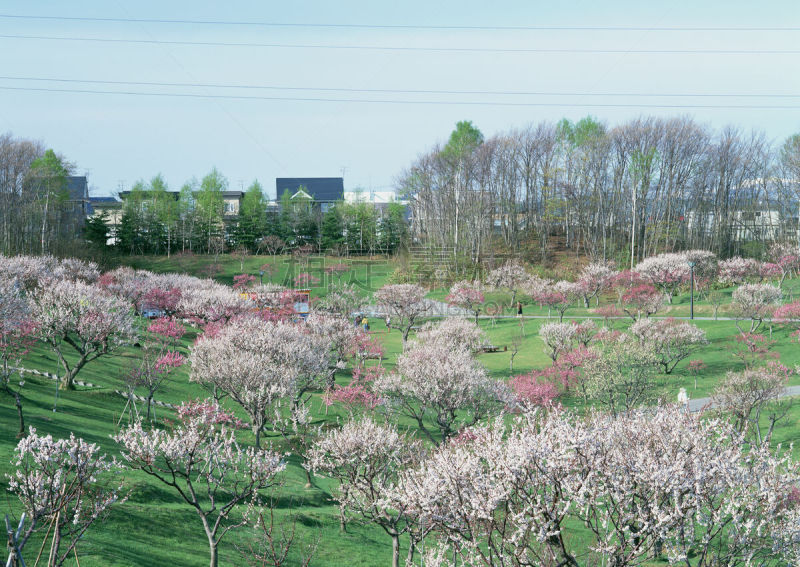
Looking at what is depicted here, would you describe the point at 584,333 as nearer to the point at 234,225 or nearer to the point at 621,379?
the point at 621,379

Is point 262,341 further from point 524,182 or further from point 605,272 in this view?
point 524,182

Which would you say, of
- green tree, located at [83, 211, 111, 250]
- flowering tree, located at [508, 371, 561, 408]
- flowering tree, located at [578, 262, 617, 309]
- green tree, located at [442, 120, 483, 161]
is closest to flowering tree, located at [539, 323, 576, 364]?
flowering tree, located at [508, 371, 561, 408]

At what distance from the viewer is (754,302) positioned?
4681 cm

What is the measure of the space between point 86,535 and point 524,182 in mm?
79378

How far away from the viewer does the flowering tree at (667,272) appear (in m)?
62.9

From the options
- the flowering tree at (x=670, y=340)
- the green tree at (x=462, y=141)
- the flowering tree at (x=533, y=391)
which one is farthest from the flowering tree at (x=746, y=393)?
the green tree at (x=462, y=141)

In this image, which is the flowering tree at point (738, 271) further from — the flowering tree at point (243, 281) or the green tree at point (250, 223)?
the green tree at point (250, 223)

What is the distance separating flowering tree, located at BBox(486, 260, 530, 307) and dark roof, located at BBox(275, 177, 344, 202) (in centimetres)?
5924

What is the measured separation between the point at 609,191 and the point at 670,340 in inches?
1800

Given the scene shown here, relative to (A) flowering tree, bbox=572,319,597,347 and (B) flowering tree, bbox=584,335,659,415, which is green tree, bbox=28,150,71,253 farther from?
(B) flowering tree, bbox=584,335,659,415

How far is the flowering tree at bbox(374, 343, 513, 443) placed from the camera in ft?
92.9

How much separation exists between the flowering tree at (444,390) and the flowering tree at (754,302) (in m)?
25.3

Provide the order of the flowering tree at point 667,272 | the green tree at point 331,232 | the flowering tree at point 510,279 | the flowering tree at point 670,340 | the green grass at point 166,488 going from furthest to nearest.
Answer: the green tree at point 331,232 < the flowering tree at point 510,279 < the flowering tree at point 667,272 < the flowering tree at point 670,340 < the green grass at point 166,488

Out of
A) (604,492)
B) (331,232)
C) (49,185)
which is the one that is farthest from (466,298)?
(604,492)
